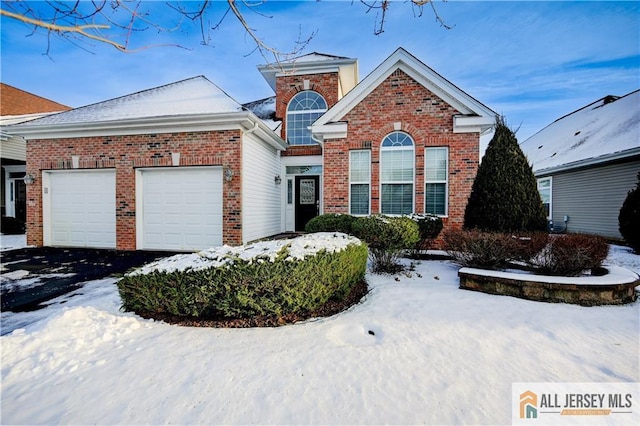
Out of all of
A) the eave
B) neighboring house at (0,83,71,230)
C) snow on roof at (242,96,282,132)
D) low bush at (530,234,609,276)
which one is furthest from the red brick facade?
neighboring house at (0,83,71,230)

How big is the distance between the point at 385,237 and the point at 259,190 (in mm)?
5607

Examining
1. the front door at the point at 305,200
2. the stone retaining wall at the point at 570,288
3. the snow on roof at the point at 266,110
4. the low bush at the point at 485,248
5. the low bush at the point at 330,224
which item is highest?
the snow on roof at the point at 266,110

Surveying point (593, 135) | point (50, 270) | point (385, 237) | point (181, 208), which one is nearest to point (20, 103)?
point (181, 208)

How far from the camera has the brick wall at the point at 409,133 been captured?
8.65 m

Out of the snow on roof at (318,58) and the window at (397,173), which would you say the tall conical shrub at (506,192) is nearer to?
the window at (397,173)

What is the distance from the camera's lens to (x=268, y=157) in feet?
35.3

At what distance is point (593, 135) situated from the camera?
42.2 ft

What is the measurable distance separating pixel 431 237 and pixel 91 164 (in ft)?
36.5

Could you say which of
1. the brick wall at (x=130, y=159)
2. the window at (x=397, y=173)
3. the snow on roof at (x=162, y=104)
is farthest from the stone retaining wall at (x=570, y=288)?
the snow on roof at (x=162, y=104)

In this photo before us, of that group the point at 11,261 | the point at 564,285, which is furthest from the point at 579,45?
the point at 11,261

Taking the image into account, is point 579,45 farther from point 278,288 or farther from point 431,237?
point 278,288

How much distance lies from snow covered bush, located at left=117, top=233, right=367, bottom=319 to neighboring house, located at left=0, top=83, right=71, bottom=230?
14.0 m

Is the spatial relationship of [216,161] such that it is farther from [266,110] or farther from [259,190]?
[266,110]

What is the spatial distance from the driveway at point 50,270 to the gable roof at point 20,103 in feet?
37.3
